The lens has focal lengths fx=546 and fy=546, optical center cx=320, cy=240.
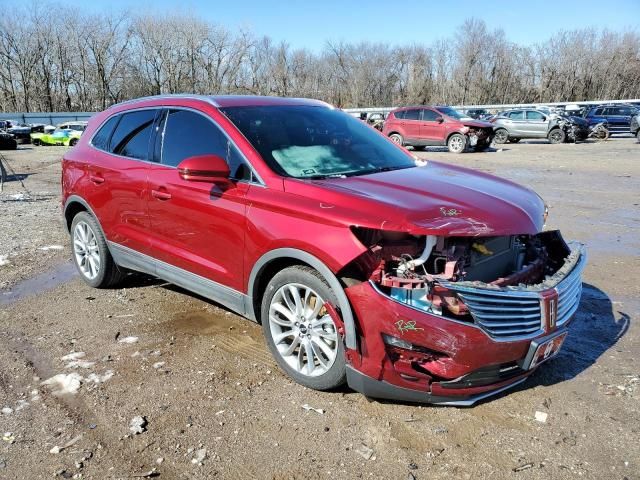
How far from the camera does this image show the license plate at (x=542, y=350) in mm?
2992

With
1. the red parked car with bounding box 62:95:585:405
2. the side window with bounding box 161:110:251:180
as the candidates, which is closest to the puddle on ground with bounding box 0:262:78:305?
the red parked car with bounding box 62:95:585:405

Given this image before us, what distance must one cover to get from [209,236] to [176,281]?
70 centimetres

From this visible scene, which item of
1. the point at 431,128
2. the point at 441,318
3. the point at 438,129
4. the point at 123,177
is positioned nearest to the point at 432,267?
the point at 441,318

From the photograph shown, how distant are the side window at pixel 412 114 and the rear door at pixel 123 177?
19.3 meters

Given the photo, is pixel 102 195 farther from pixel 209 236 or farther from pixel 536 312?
pixel 536 312

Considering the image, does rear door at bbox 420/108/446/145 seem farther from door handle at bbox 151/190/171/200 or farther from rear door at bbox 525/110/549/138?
A: door handle at bbox 151/190/171/200

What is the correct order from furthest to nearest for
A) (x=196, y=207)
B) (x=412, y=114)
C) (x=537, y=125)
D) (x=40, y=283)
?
(x=537, y=125), (x=412, y=114), (x=40, y=283), (x=196, y=207)

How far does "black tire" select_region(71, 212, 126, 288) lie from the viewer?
518cm

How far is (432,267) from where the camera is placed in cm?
303

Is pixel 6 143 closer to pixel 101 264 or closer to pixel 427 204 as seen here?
pixel 101 264

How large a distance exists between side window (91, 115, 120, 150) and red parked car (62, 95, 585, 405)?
392 mm

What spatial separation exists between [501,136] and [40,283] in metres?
25.8

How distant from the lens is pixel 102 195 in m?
5.02

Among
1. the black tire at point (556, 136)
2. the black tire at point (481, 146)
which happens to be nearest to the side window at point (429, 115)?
the black tire at point (481, 146)
